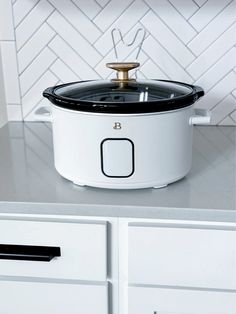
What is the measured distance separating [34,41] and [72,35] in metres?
0.13

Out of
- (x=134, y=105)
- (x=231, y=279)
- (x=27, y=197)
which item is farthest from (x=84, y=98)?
(x=231, y=279)

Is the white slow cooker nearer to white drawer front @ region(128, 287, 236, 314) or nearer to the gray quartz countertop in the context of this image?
the gray quartz countertop

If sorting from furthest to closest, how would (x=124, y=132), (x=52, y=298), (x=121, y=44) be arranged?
(x=121, y=44)
(x=52, y=298)
(x=124, y=132)

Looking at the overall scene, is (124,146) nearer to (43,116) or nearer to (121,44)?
(43,116)

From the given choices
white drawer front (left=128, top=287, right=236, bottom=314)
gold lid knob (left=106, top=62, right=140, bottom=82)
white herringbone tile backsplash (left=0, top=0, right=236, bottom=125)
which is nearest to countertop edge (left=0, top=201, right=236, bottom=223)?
white drawer front (left=128, top=287, right=236, bottom=314)

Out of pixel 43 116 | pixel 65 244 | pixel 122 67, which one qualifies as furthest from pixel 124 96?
pixel 65 244

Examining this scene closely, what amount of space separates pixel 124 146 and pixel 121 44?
2.05ft

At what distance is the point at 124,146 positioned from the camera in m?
0.91

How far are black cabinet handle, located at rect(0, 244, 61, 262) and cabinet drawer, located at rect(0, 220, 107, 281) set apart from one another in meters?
0.01

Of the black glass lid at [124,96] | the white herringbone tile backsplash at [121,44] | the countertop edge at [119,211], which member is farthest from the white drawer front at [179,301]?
the white herringbone tile backsplash at [121,44]

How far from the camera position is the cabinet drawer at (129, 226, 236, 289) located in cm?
91

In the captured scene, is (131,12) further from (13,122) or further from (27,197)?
(27,197)

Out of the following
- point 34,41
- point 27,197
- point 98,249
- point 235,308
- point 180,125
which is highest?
point 34,41

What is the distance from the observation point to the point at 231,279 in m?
0.94
